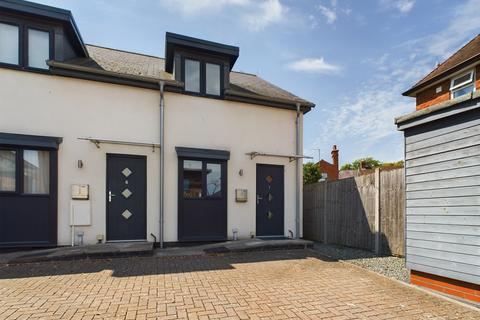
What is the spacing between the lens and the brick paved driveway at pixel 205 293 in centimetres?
342

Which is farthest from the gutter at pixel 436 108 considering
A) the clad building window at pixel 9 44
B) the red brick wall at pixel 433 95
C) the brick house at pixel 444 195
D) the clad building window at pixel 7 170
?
the red brick wall at pixel 433 95

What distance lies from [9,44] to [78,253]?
16.8ft

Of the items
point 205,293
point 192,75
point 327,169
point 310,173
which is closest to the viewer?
point 205,293

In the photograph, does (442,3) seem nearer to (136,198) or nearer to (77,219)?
(136,198)

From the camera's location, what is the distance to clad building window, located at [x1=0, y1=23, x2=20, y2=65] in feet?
21.3

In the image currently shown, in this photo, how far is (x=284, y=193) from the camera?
873 cm

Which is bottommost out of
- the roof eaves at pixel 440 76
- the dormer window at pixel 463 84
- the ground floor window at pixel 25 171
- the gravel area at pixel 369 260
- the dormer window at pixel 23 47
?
the gravel area at pixel 369 260

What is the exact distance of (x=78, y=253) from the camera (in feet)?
18.8

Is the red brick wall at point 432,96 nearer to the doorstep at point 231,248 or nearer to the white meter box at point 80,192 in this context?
the doorstep at point 231,248

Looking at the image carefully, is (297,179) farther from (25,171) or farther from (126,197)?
(25,171)

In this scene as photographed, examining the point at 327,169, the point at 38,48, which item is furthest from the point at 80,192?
the point at 327,169

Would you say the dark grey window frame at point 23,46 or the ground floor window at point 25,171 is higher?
the dark grey window frame at point 23,46

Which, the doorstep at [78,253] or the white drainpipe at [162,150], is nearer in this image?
the doorstep at [78,253]

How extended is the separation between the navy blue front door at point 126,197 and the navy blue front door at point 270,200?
3.27 metres
